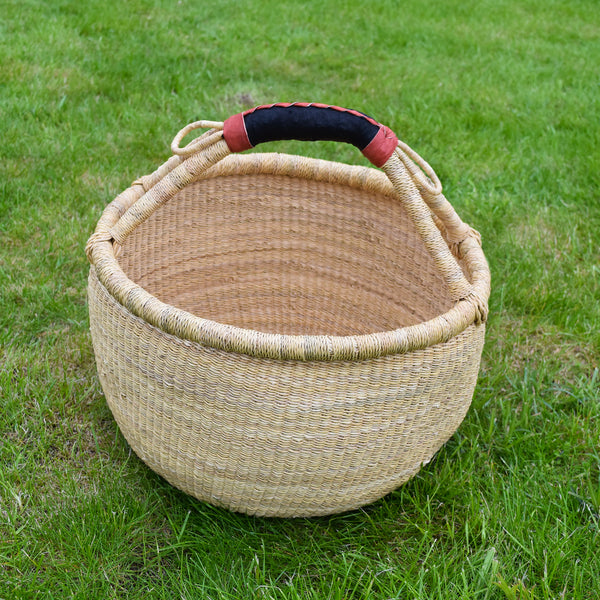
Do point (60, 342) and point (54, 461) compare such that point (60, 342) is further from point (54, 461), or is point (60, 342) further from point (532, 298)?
point (532, 298)

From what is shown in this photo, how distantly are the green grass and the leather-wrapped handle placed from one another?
66 centimetres

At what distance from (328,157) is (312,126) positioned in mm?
1426

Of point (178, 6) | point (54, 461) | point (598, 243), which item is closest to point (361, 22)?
point (178, 6)

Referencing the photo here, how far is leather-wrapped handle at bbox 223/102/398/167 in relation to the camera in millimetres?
1150

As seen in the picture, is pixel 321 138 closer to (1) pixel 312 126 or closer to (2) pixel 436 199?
(1) pixel 312 126

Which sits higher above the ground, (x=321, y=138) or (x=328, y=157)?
(x=321, y=138)

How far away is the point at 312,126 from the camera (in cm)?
115

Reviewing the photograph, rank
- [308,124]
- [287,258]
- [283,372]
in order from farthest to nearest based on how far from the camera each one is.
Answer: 1. [287,258]
2. [308,124]
3. [283,372]

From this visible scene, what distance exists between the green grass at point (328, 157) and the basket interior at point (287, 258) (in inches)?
11.3

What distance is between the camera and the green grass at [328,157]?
1.20m

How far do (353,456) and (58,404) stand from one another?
2.33 ft

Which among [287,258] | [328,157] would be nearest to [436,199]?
[287,258]

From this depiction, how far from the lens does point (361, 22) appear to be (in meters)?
4.04

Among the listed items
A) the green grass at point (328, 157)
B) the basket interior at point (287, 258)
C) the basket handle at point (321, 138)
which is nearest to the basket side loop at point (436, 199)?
the basket handle at point (321, 138)
